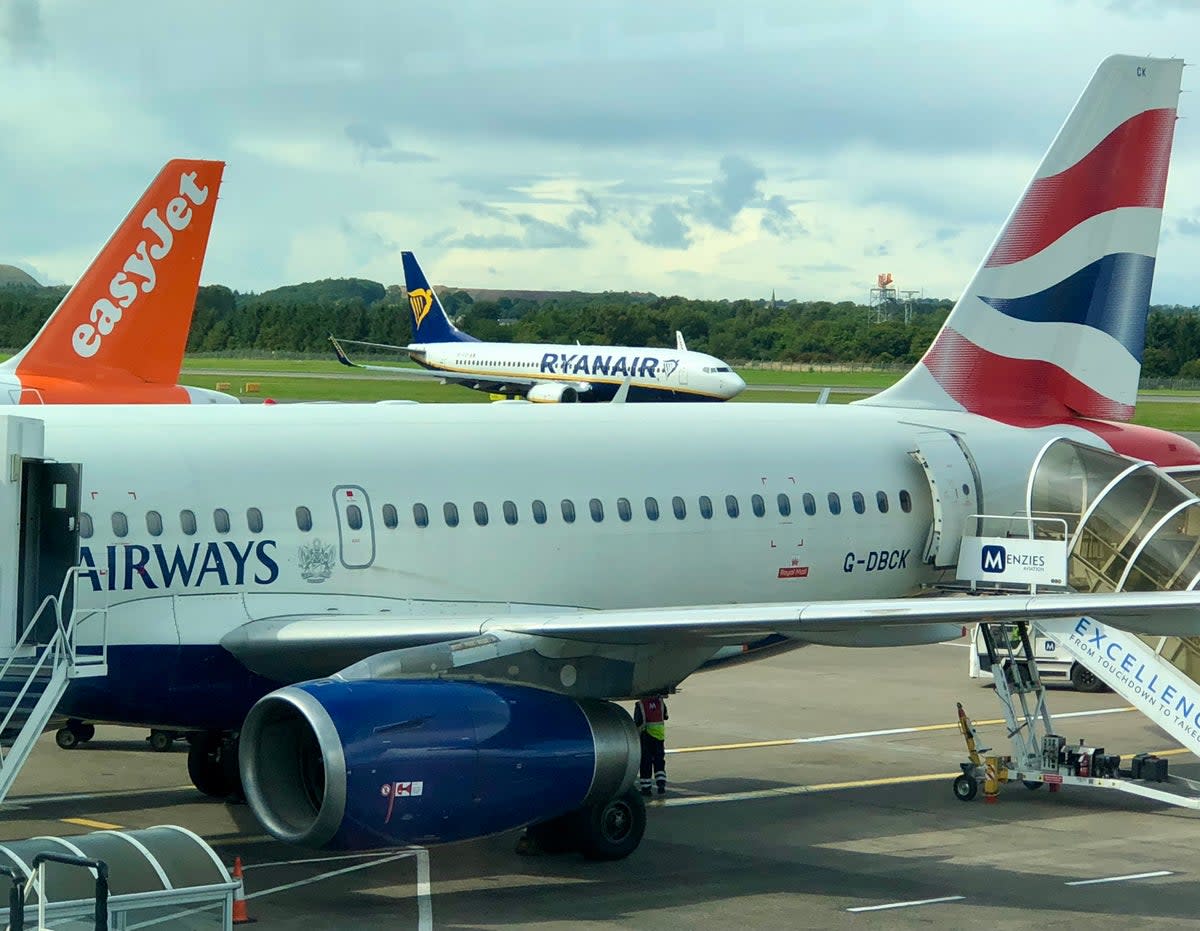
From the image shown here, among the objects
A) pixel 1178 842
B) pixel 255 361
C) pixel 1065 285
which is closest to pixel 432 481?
pixel 1178 842

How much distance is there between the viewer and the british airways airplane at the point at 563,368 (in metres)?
83.4

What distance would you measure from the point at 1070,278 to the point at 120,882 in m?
17.8

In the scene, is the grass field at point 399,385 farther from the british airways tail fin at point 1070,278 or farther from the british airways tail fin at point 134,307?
the british airways tail fin at point 1070,278

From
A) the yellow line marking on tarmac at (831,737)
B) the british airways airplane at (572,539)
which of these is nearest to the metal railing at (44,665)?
the british airways airplane at (572,539)

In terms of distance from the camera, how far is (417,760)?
15828mm

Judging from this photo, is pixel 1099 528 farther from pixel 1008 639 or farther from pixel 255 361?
pixel 255 361

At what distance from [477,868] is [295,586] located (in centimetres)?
336

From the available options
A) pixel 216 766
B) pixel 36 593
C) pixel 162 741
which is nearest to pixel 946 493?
pixel 216 766

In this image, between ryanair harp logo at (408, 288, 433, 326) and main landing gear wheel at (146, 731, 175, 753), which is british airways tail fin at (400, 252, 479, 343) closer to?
ryanair harp logo at (408, 288, 433, 326)

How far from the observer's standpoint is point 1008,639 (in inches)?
856

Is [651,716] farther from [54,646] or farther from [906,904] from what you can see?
[54,646]

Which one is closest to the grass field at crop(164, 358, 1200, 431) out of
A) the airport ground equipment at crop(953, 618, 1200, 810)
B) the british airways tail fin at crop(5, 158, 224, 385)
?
the british airways tail fin at crop(5, 158, 224, 385)

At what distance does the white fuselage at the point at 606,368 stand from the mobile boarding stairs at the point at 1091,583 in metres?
57.4

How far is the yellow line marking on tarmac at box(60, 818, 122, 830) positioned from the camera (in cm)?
1927
